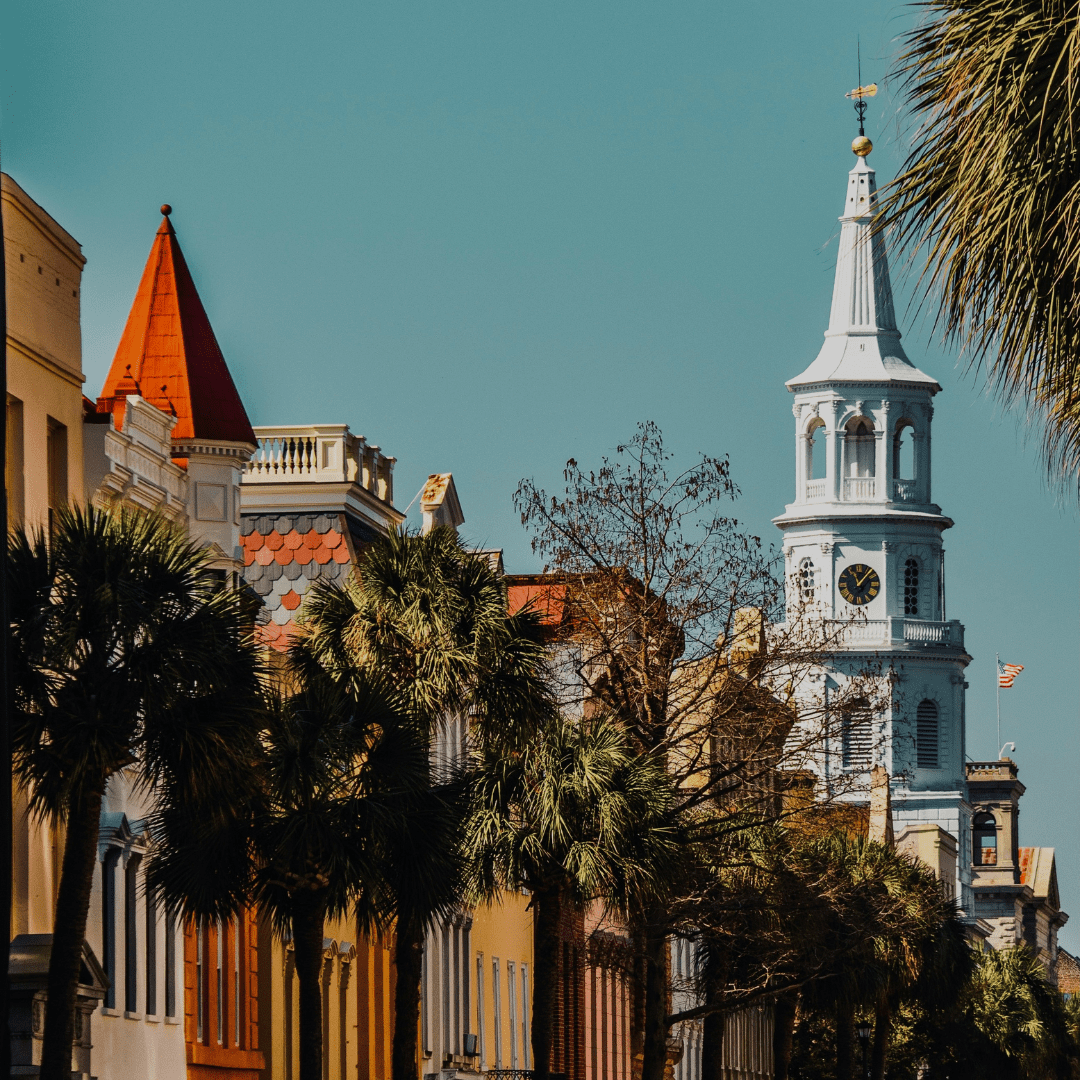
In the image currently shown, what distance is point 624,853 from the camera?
34656 millimetres

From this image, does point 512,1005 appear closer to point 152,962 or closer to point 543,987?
point 543,987

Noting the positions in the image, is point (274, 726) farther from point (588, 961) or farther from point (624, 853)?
point (588, 961)

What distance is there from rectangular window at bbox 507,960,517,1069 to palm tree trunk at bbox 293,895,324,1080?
25617mm

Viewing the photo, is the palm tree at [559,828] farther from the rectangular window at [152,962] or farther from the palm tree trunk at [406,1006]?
the rectangular window at [152,962]

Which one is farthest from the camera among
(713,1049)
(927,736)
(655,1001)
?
(927,736)

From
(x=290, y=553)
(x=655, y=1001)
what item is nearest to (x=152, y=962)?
(x=655, y=1001)

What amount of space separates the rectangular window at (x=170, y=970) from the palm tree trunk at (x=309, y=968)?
588 centimetres

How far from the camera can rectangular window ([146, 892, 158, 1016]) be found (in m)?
30.8

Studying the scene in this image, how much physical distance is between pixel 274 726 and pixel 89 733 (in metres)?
5.66

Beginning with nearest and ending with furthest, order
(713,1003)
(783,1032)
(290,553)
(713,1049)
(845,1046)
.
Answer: (290,553) → (713,1003) → (713,1049) → (783,1032) → (845,1046)

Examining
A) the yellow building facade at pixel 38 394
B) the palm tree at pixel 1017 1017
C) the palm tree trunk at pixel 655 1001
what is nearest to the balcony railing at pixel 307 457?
the palm tree trunk at pixel 655 1001

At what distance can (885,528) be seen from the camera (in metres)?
155

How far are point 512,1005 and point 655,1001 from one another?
1220 cm

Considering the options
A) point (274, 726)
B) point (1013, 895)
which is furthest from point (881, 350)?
point (274, 726)
